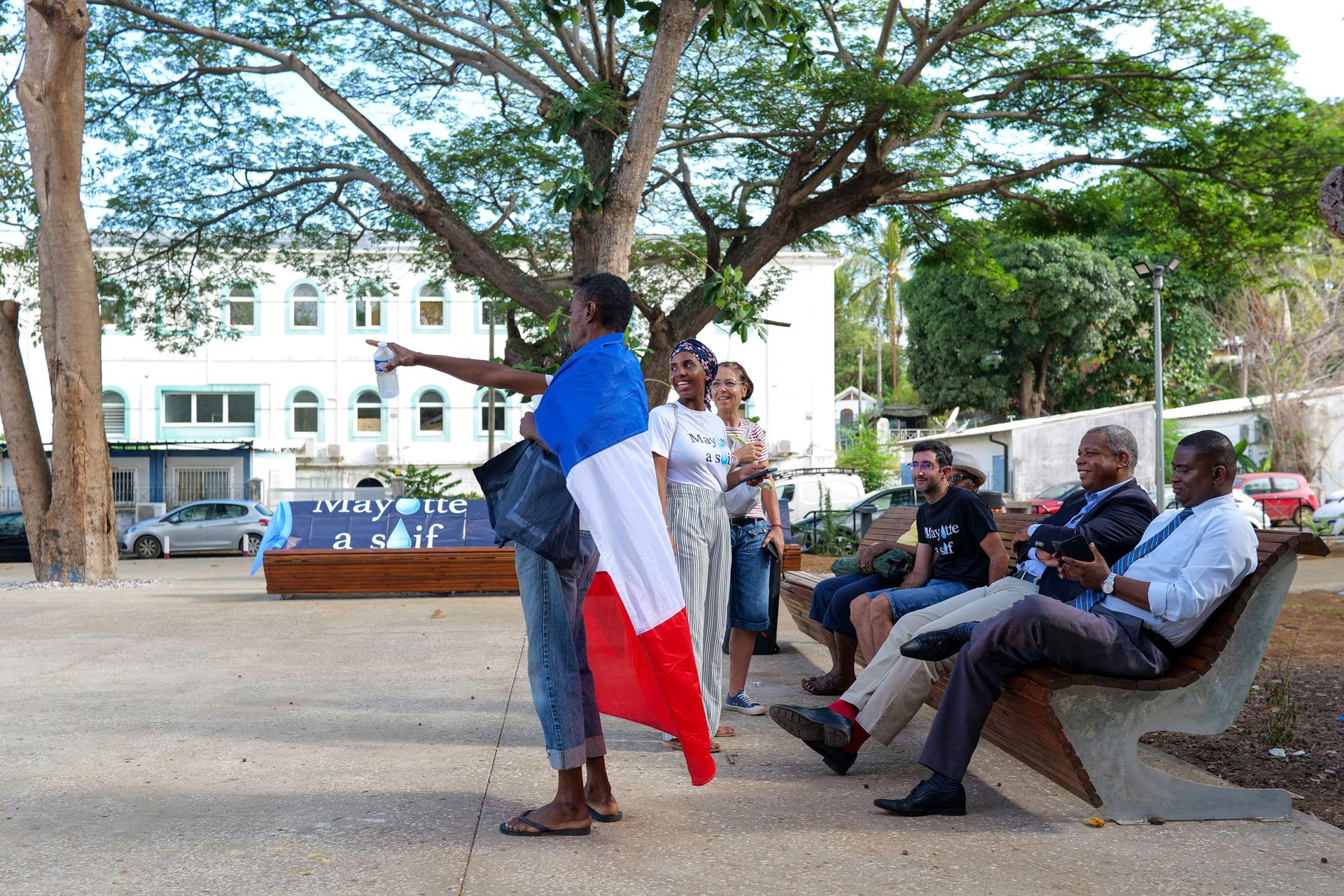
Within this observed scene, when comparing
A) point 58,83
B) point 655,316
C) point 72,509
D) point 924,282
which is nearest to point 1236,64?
point 655,316

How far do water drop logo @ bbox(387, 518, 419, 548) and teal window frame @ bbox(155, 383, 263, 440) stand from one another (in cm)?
2817

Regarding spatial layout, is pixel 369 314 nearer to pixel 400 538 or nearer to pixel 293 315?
pixel 293 315

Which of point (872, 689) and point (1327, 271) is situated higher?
point (1327, 271)

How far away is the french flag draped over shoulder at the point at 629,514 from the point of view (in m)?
3.81

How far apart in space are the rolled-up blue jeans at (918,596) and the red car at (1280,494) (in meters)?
23.0

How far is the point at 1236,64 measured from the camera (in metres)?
15.8

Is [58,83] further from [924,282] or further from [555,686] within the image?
[924,282]

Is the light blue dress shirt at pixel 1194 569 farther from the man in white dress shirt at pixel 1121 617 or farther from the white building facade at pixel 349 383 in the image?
the white building facade at pixel 349 383

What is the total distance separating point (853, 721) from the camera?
4699 millimetres

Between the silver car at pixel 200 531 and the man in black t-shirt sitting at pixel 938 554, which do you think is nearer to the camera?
the man in black t-shirt sitting at pixel 938 554

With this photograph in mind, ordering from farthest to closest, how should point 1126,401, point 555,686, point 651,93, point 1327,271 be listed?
1. point 1126,401
2. point 1327,271
3. point 651,93
4. point 555,686

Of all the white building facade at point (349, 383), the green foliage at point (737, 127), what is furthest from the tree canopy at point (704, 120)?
the white building facade at point (349, 383)

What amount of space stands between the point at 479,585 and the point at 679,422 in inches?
337

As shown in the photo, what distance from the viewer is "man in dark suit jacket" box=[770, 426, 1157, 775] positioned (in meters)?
4.53
